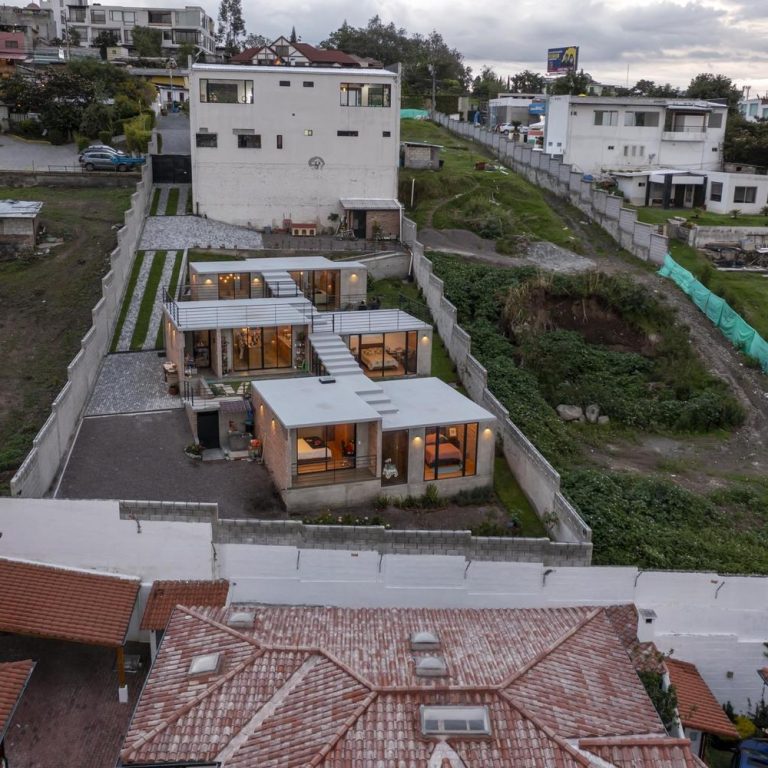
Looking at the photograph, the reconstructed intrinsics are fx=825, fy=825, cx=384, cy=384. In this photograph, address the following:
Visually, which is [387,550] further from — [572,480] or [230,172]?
[230,172]

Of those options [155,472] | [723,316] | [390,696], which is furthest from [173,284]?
[390,696]

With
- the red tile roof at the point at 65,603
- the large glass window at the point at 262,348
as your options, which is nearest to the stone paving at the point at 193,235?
the large glass window at the point at 262,348

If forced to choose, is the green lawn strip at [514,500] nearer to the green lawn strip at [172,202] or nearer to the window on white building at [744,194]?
the green lawn strip at [172,202]

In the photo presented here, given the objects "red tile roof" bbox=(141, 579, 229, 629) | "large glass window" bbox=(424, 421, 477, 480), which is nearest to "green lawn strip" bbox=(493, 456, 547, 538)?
"large glass window" bbox=(424, 421, 477, 480)

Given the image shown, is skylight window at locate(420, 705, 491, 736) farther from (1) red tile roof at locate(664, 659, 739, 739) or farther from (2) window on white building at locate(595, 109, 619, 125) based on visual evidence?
(2) window on white building at locate(595, 109, 619, 125)

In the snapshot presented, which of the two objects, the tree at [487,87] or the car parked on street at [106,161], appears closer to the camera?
the car parked on street at [106,161]
